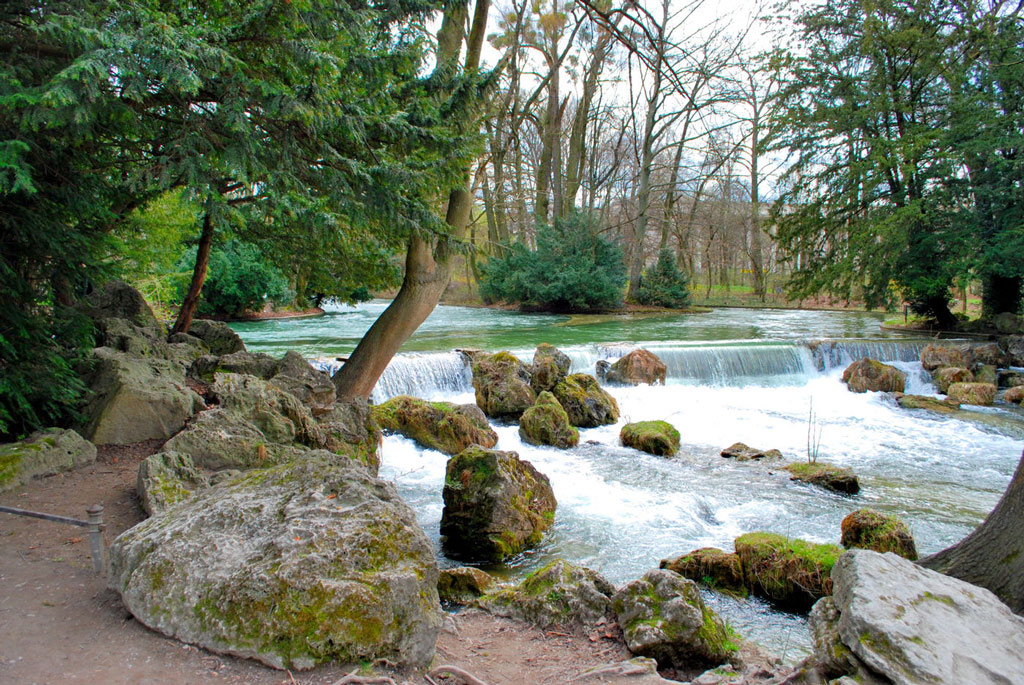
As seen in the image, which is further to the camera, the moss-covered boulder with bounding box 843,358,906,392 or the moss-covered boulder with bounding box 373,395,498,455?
the moss-covered boulder with bounding box 843,358,906,392

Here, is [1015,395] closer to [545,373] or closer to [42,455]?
[545,373]

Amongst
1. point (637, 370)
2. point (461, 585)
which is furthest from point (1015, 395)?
point (461, 585)

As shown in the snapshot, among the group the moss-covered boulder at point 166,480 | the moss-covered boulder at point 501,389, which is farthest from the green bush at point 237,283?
the moss-covered boulder at point 166,480

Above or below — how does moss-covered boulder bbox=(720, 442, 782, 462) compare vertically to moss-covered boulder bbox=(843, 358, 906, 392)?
below

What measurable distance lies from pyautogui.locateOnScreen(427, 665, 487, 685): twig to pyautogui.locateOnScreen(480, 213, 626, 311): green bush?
1036 inches

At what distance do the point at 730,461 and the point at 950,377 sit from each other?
29.1 ft

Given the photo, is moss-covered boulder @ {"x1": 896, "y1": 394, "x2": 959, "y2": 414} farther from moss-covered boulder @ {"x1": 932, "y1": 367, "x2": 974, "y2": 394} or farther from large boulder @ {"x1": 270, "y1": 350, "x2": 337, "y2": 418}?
large boulder @ {"x1": 270, "y1": 350, "x2": 337, "y2": 418}

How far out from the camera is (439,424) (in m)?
9.67

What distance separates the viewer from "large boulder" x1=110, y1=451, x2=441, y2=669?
285cm

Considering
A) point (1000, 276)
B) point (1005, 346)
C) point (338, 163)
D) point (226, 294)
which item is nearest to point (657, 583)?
point (338, 163)

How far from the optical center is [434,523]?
686 centimetres

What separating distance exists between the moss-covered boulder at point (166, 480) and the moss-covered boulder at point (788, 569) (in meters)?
A: 4.35

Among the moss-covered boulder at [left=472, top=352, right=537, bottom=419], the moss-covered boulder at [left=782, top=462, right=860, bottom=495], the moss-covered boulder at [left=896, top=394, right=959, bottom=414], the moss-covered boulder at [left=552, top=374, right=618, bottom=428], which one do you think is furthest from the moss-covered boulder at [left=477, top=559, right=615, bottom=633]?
the moss-covered boulder at [left=896, top=394, right=959, bottom=414]

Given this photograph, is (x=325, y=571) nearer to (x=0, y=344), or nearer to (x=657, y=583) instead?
(x=657, y=583)
